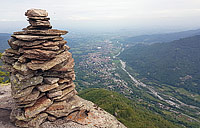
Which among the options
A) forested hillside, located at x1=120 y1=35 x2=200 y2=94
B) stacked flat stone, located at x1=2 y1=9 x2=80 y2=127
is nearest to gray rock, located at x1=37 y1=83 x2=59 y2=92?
stacked flat stone, located at x1=2 y1=9 x2=80 y2=127

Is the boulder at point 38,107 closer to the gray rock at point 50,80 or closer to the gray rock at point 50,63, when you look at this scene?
the gray rock at point 50,80

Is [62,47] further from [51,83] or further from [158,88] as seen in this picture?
[158,88]

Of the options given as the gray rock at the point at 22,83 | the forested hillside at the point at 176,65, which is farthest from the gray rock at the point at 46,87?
the forested hillside at the point at 176,65

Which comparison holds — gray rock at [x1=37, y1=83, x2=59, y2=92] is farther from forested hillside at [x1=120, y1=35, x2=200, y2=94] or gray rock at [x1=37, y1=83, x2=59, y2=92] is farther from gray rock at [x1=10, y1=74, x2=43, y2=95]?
forested hillside at [x1=120, y1=35, x2=200, y2=94]

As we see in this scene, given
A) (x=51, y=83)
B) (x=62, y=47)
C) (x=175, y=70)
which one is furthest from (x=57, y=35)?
(x=175, y=70)

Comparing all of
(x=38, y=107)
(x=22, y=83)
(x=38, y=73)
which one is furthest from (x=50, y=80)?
(x=38, y=107)

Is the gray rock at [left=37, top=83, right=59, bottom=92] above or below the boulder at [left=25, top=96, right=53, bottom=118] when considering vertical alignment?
above
